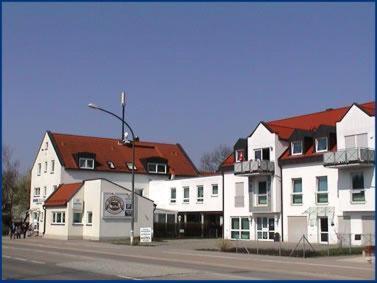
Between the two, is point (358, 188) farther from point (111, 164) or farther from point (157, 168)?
point (157, 168)

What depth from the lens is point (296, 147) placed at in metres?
45.2

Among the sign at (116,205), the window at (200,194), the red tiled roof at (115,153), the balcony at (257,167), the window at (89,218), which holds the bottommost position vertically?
the window at (89,218)

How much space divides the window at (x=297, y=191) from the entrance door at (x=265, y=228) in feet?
9.34

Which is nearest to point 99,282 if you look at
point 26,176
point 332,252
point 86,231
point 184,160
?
point 332,252

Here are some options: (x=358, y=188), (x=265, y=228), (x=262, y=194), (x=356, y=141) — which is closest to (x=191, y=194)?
(x=262, y=194)

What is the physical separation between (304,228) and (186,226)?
49.8 feet

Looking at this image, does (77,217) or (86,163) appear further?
(86,163)

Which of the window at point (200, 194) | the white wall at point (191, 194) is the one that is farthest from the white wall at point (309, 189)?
the window at point (200, 194)

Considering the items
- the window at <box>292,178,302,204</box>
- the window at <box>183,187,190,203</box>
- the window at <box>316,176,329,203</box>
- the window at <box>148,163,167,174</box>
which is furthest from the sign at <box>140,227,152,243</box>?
the window at <box>148,163,167,174</box>

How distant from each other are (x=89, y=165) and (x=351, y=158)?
33463 mm

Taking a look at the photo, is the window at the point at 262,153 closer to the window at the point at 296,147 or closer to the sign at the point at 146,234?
the window at the point at 296,147

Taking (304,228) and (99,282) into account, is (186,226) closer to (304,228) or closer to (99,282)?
(304,228)

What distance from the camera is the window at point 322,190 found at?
41.8 metres

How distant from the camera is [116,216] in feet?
163
